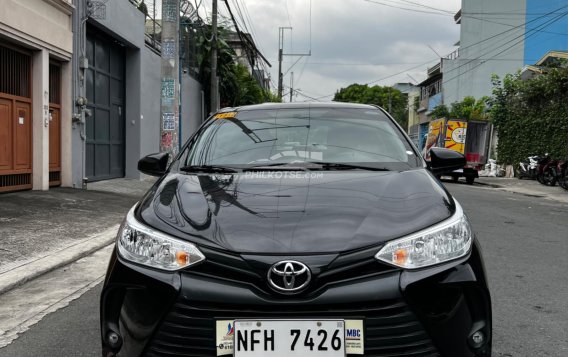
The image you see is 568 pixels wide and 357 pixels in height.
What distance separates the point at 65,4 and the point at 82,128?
2.71 m

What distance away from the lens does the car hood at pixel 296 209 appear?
2.26m

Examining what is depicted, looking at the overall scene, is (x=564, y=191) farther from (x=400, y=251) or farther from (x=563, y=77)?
(x=400, y=251)

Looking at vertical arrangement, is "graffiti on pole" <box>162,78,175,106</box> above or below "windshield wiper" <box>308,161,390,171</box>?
above

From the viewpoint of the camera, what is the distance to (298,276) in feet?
7.03

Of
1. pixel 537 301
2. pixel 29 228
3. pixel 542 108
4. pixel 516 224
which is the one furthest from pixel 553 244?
pixel 542 108

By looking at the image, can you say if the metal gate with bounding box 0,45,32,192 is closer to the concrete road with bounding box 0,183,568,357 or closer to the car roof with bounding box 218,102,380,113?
the concrete road with bounding box 0,183,568,357

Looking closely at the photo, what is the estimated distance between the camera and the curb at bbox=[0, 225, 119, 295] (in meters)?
4.88

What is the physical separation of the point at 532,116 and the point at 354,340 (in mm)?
22616

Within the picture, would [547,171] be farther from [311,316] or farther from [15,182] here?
[311,316]

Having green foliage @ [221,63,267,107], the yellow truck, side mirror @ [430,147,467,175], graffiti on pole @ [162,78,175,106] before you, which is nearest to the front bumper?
side mirror @ [430,147,467,175]

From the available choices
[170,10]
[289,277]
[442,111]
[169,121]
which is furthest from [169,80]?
[442,111]

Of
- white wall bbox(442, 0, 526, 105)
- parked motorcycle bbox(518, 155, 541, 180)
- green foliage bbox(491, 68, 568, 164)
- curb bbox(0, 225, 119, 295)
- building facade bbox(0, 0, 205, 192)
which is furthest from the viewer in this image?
white wall bbox(442, 0, 526, 105)

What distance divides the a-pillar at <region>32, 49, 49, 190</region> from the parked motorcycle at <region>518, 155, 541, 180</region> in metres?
17.3

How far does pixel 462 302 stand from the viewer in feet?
7.26
